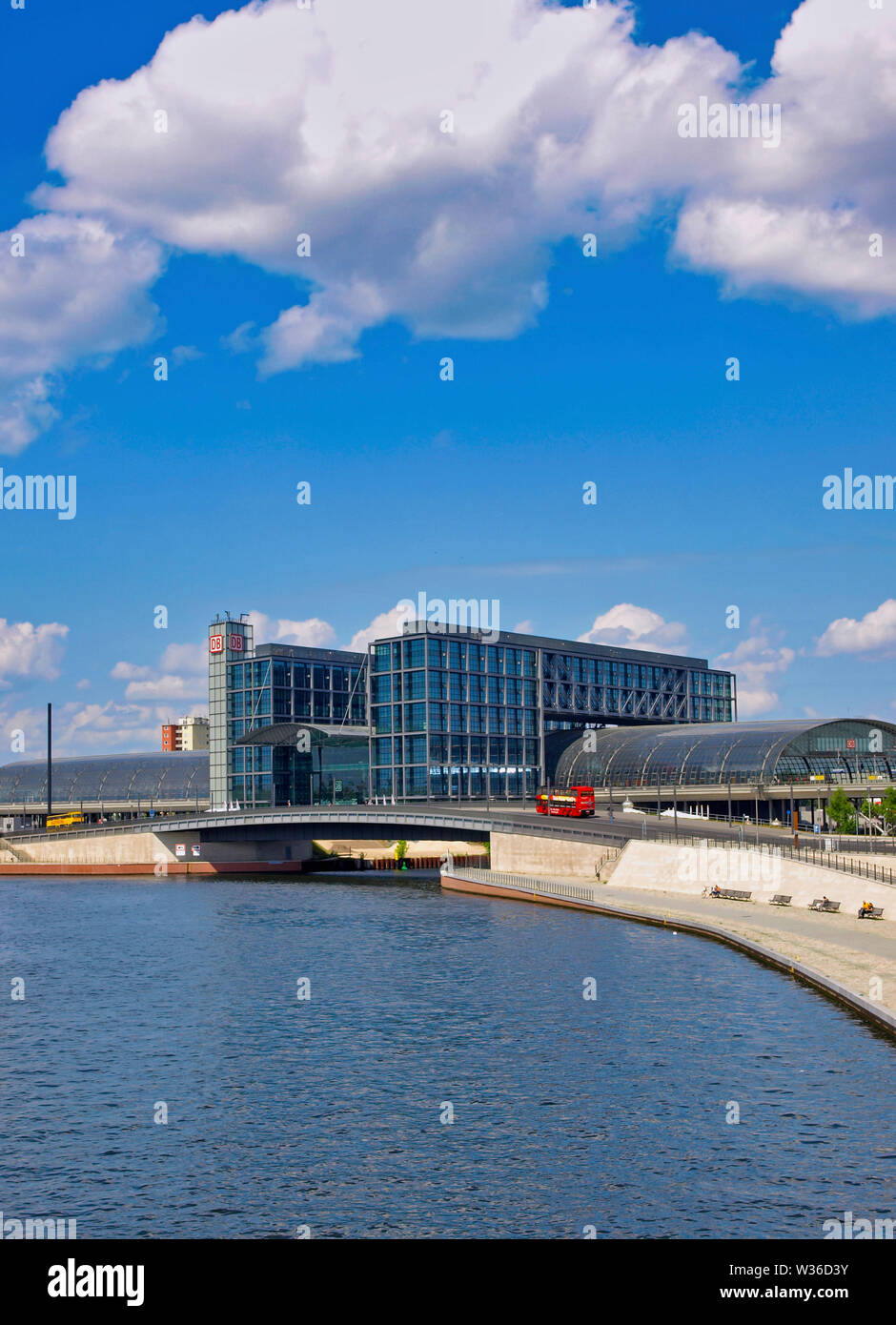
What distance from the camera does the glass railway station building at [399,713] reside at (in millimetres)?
165875

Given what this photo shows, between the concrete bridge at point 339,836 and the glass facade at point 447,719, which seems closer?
the concrete bridge at point 339,836

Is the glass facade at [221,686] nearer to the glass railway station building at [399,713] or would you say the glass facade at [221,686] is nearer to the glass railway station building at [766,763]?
the glass railway station building at [399,713]

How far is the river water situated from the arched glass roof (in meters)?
87.7

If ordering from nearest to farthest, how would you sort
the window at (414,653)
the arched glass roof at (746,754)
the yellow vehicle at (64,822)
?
the arched glass roof at (746,754) < the window at (414,653) < the yellow vehicle at (64,822)

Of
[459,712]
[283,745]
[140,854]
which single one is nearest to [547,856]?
[140,854]

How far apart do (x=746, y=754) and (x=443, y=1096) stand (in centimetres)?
12084

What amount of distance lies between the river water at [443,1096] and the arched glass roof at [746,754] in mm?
87737

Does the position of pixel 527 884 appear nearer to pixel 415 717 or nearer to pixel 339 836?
pixel 339 836

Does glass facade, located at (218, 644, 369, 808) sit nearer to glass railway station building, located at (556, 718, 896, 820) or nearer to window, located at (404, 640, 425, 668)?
window, located at (404, 640, 425, 668)

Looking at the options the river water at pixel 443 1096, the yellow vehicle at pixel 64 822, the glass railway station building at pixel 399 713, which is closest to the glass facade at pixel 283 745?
the glass railway station building at pixel 399 713

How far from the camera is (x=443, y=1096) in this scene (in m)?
36.1

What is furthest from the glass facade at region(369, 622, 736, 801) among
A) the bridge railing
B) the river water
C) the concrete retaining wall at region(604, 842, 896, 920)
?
the river water
